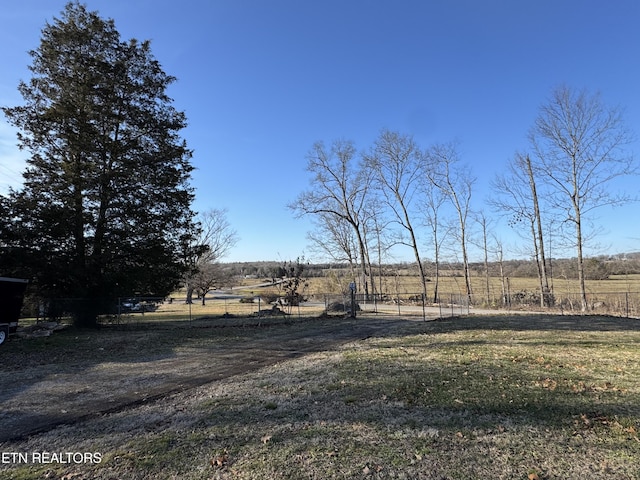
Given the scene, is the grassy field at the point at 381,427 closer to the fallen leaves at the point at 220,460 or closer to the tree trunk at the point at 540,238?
the fallen leaves at the point at 220,460

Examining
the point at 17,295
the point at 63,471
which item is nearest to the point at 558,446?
the point at 63,471

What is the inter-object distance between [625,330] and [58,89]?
→ 25437mm

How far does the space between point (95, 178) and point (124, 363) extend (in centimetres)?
950

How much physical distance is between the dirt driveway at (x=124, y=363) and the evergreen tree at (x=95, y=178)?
2.62 metres

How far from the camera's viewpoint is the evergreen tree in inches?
610

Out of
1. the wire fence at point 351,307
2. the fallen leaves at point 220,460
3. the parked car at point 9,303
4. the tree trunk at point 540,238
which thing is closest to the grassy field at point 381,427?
the fallen leaves at point 220,460

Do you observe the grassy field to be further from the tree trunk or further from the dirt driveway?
the tree trunk

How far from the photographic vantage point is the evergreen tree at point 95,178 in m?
15.5

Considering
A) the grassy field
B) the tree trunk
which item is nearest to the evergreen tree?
the grassy field

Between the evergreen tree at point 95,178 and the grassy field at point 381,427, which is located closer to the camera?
the grassy field at point 381,427

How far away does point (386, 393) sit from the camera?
6328 mm

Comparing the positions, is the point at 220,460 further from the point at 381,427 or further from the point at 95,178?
the point at 95,178

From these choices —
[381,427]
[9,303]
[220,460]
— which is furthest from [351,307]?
[220,460]

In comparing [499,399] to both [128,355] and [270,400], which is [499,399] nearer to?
[270,400]
